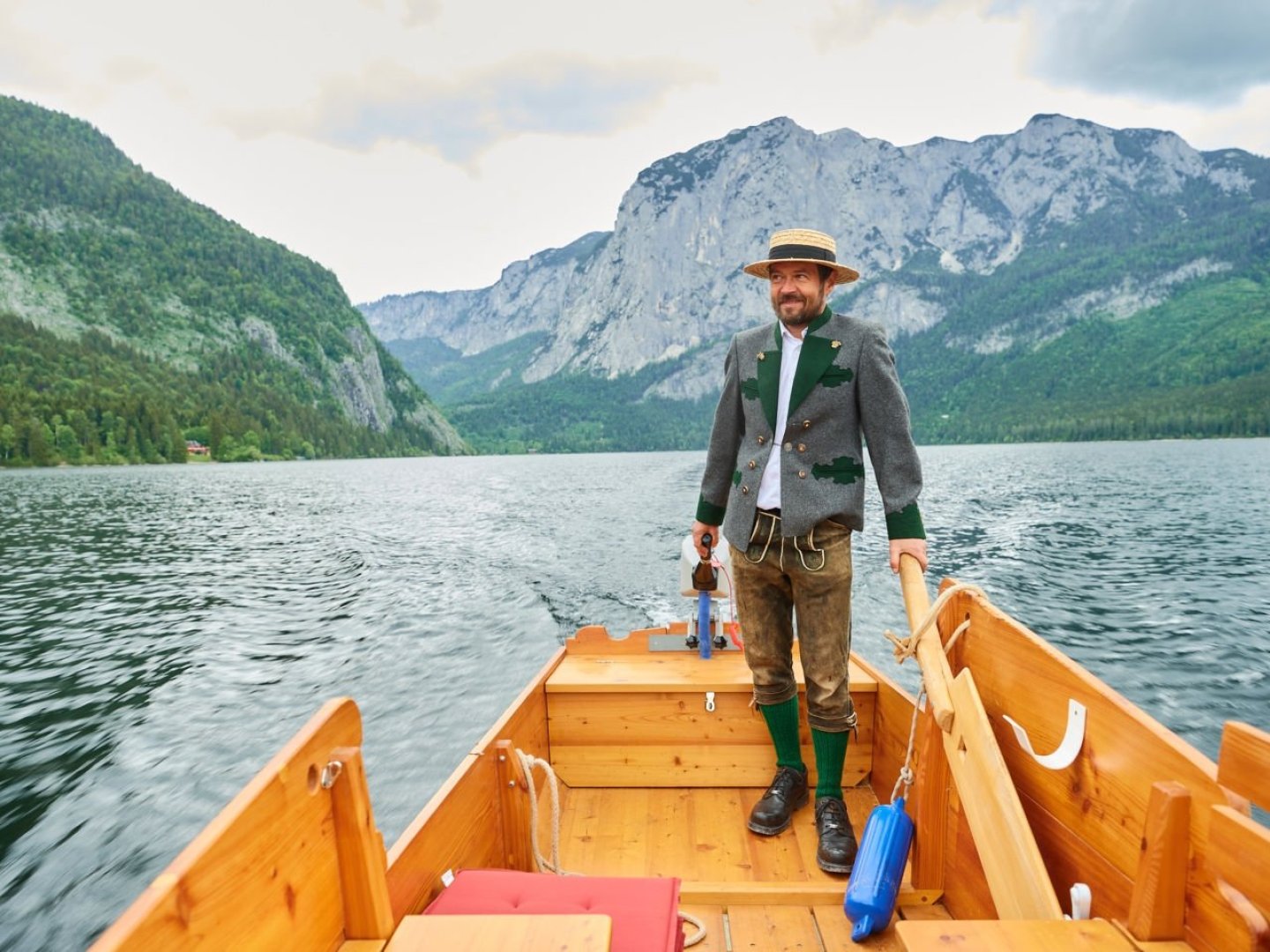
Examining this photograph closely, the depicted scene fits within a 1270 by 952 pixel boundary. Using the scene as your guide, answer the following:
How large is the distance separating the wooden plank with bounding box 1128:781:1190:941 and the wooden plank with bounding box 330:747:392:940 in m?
1.93

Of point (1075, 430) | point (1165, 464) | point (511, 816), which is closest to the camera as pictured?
point (511, 816)

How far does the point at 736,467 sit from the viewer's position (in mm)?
3674

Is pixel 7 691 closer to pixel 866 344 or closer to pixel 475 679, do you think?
pixel 475 679

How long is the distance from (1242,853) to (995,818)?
0.97m

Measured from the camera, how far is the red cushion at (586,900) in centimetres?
215

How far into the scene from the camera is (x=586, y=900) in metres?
2.29

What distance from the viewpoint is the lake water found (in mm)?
7352

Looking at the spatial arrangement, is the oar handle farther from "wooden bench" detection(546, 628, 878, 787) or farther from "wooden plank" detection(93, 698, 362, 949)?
Answer: "wooden plank" detection(93, 698, 362, 949)

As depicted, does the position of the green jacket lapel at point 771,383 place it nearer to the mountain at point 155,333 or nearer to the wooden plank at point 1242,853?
the wooden plank at point 1242,853

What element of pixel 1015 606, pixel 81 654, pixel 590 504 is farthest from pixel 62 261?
pixel 1015 606

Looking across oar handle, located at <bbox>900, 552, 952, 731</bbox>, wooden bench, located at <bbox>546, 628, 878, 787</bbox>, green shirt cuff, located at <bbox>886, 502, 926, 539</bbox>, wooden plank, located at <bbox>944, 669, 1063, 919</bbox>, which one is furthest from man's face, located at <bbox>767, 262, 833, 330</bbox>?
wooden bench, located at <bbox>546, 628, 878, 787</bbox>

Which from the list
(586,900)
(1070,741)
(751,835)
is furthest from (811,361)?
(751,835)

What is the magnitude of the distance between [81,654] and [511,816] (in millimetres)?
12399

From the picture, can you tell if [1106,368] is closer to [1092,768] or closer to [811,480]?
[811,480]
